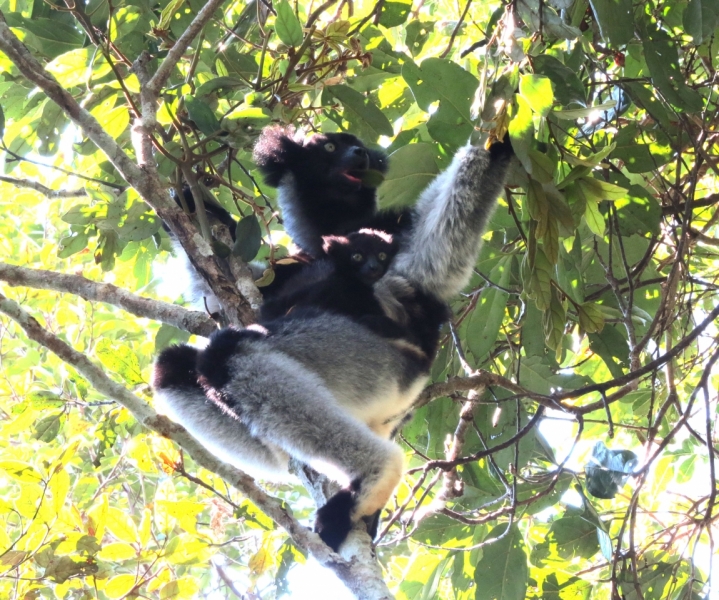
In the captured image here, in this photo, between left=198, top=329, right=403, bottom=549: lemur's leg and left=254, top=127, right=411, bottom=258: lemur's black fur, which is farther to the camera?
left=254, top=127, right=411, bottom=258: lemur's black fur

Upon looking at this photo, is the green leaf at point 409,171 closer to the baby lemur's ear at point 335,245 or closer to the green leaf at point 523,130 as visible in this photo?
the baby lemur's ear at point 335,245

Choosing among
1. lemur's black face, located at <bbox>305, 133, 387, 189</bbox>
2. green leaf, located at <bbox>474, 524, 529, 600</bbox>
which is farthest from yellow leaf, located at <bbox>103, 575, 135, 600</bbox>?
lemur's black face, located at <bbox>305, 133, 387, 189</bbox>

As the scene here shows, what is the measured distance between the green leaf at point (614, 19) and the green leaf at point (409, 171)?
3.57ft

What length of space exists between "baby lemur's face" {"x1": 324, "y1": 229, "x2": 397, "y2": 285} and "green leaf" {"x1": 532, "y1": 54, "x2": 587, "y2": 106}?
1.44 m

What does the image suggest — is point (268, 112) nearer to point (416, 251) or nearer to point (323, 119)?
point (416, 251)

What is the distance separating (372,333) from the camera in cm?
363

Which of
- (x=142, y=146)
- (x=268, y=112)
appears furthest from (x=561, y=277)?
(x=142, y=146)

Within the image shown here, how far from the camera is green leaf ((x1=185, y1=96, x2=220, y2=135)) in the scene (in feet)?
10.9

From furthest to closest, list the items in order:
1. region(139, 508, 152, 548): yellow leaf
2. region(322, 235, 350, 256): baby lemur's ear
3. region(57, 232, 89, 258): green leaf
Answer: region(57, 232, 89, 258): green leaf → region(322, 235, 350, 256): baby lemur's ear → region(139, 508, 152, 548): yellow leaf

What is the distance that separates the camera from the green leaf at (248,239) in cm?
352

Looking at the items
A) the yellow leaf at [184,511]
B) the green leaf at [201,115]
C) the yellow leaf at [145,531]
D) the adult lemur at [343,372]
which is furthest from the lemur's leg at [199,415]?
the green leaf at [201,115]

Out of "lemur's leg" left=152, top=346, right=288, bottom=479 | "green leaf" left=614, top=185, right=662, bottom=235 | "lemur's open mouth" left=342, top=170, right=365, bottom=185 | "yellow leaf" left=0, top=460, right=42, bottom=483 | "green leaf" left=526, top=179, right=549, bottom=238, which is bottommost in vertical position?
"yellow leaf" left=0, top=460, right=42, bottom=483

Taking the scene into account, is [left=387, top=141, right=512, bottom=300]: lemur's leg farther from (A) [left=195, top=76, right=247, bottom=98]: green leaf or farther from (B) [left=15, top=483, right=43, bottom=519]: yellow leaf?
(B) [left=15, top=483, right=43, bottom=519]: yellow leaf

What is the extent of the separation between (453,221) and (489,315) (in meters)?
0.68
